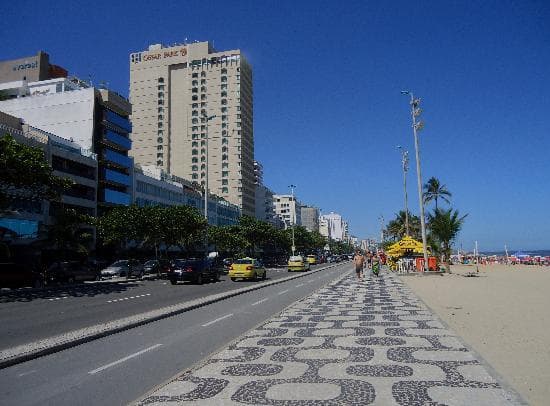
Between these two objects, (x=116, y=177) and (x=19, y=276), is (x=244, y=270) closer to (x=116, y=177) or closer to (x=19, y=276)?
(x=19, y=276)

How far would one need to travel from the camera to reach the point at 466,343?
849 cm

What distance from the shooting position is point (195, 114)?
426 feet

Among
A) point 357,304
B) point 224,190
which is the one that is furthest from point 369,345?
point 224,190

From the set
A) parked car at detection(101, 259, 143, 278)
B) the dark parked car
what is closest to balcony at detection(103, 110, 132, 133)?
parked car at detection(101, 259, 143, 278)

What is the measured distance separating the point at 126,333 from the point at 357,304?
8.22m

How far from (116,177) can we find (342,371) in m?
55.7

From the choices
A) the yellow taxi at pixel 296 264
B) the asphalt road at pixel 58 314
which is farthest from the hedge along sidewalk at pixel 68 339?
the yellow taxi at pixel 296 264

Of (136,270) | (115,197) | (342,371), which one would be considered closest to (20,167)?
(136,270)

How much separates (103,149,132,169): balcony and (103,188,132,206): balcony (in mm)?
4328

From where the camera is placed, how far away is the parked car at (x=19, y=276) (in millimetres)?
26781

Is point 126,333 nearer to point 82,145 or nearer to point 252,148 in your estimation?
point 82,145

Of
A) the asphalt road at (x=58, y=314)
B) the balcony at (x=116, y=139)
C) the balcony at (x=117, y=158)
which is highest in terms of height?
the balcony at (x=116, y=139)

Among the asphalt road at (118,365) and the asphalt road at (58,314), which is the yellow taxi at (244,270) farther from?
the asphalt road at (118,365)

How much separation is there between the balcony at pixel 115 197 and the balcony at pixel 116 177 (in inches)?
61.1
